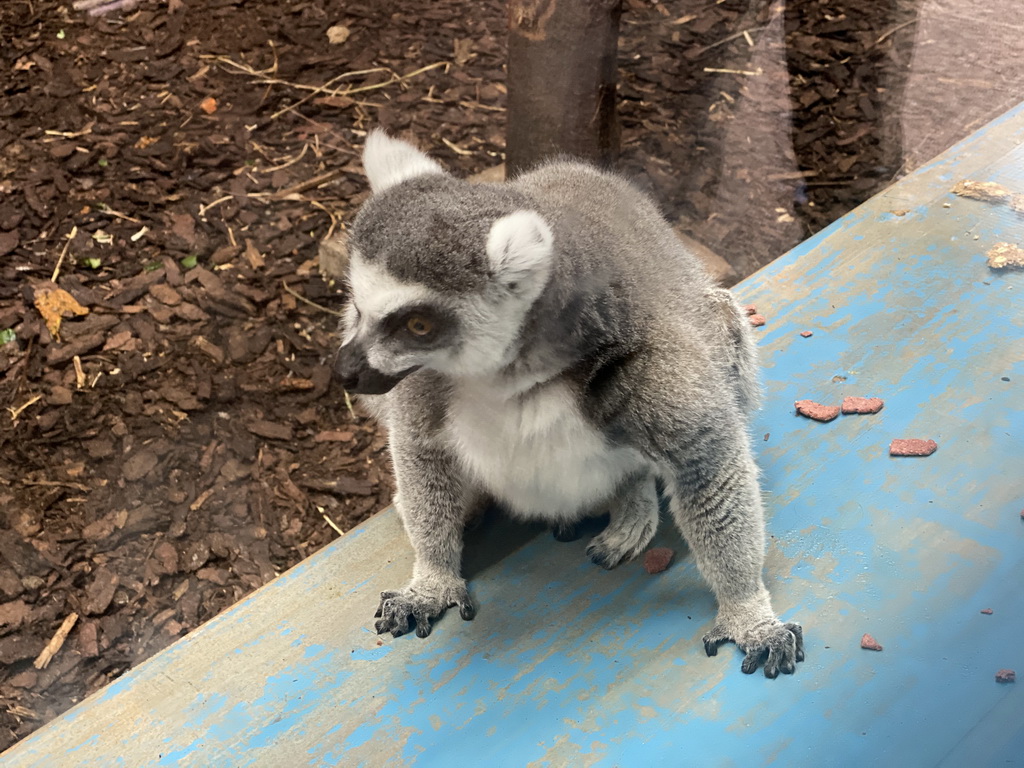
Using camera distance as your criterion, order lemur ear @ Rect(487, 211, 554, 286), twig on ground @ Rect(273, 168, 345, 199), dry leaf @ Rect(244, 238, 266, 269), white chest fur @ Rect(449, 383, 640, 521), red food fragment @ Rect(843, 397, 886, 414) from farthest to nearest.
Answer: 1. twig on ground @ Rect(273, 168, 345, 199)
2. dry leaf @ Rect(244, 238, 266, 269)
3. red food fragment @ Rect(843, 397, 886, 414)
4. white chest fur @ Rect(449, 383, 640, 521)
5. lemur ear @ Rect(487, 211, 554, 286)

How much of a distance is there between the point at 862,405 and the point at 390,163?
5.27 ft

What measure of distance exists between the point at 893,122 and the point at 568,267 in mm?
2531

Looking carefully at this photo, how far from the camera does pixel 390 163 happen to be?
220 centimetres

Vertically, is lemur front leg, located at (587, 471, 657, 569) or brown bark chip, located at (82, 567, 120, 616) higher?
lemur front leg, located at (587, 471, 657, 569)

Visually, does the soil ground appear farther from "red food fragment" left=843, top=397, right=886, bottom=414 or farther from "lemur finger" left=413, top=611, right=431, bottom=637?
"red food fragment" left=843, top=397, right=886, bottom=414

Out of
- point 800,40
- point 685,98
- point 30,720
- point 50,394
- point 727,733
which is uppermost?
point 800,40

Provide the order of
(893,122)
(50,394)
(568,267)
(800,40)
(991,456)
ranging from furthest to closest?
(800,40), (893,122), (50,394), (991,456), (568,267)

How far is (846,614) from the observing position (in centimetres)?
223

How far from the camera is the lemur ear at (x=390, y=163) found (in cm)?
218

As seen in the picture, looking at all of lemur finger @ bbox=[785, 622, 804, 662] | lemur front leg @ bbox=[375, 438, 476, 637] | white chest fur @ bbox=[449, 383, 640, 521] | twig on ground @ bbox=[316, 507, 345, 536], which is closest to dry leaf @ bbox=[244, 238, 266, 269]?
twig on ground @ bbox=[316, 507, 345, 536]

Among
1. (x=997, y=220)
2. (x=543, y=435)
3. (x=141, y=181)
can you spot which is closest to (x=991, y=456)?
(x=997, y=220)

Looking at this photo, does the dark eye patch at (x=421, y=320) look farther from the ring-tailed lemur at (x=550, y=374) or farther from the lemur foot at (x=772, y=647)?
the lemur foot at (x=772, y=647)

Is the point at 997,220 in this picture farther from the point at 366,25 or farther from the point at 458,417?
the point at 366,25

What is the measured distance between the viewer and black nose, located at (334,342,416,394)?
1.91m
